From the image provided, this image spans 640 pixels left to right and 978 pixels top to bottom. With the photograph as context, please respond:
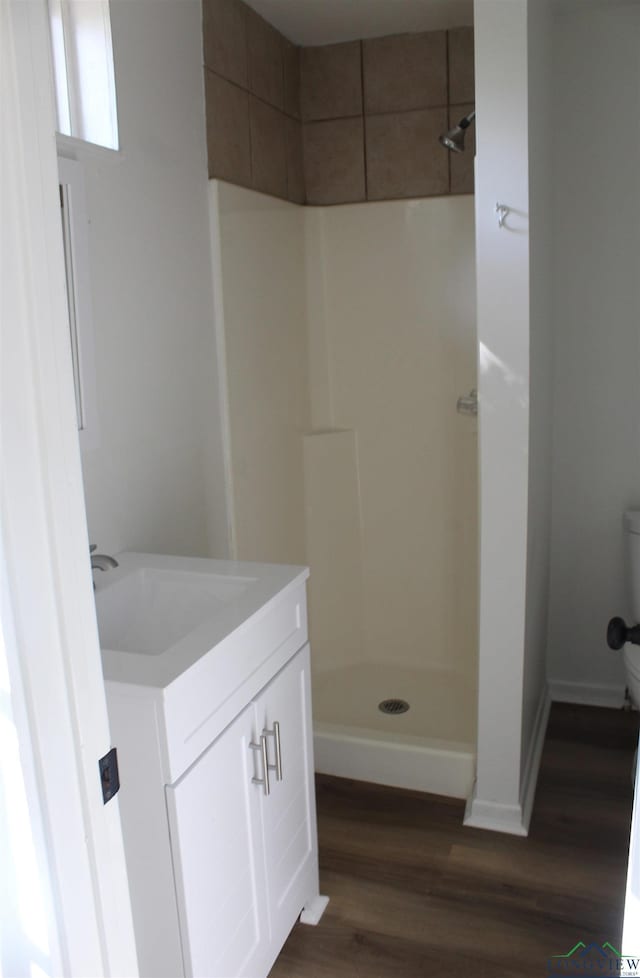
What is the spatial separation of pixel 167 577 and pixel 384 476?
4.58 feet

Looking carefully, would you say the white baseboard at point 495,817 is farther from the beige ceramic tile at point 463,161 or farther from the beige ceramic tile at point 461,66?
the beige ceramic tile at point 461,66

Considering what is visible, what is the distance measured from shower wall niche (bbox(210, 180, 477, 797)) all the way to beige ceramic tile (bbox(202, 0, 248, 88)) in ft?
1.24

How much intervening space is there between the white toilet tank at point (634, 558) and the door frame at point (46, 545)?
2.10 m

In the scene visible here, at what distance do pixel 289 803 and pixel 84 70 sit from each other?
67.0 inches

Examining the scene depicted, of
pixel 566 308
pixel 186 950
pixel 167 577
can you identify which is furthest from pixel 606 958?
pixel 566 308

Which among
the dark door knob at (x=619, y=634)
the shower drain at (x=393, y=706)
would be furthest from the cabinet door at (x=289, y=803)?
the dark door knob at (x=619, y=634)

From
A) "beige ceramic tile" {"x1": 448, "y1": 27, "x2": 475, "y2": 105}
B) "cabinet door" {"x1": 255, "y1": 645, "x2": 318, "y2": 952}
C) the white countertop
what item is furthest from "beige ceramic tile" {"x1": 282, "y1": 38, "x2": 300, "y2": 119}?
"cabinet door" {"x1": 255, "y1": 645, "x2": 318, "y2": 952}

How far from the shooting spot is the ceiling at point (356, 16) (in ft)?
8.20

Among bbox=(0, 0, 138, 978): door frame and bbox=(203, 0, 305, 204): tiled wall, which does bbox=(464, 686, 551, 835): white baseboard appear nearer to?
bbox=(0, 0, 138, 978): door frame

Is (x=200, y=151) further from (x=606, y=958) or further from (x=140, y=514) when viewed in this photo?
(x=606, y=958)

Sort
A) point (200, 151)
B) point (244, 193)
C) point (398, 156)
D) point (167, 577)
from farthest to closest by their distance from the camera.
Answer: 1. point (398, 156)
2. point (244, 193)
3. point (200, 151)
4. point (167, 577)

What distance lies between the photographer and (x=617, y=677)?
120 inches

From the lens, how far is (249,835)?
5.42ft

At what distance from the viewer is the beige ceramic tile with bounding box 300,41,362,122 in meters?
2.82
